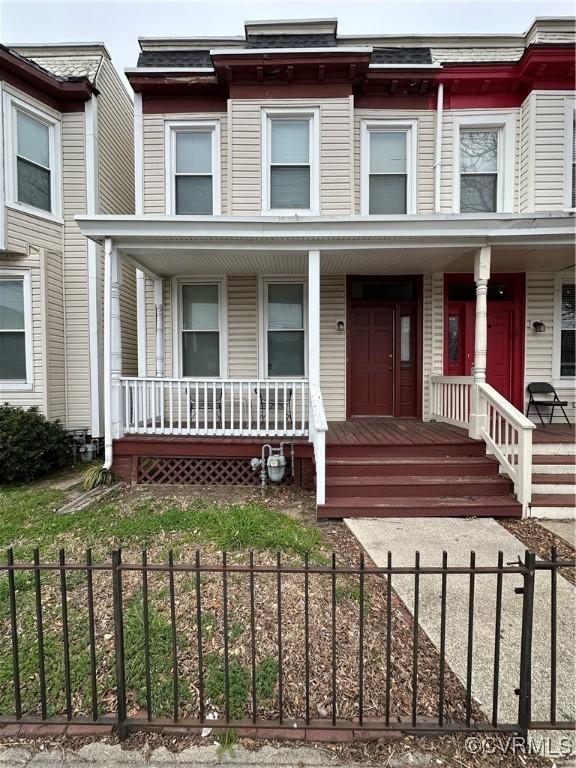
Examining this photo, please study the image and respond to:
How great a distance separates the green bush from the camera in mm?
5688

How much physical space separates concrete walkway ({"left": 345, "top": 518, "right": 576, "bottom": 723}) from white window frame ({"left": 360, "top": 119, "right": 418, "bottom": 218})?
5560 millimetres

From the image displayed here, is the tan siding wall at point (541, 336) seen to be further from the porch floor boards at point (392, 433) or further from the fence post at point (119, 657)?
the fence post at point (119, 657)

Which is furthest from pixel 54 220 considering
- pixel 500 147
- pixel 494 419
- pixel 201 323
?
pixel 500 147

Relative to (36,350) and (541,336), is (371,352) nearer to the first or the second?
(541,336)

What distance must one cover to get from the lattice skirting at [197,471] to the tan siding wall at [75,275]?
2.43 m

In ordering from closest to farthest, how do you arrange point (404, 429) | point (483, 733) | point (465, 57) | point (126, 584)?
point (483, 733)
point (126, 584)
point (404, 429)
point (465, 57)

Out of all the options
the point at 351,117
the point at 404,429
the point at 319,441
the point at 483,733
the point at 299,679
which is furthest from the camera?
the point at 351,117

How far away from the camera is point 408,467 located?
4926 mm

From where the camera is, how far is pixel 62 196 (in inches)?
283

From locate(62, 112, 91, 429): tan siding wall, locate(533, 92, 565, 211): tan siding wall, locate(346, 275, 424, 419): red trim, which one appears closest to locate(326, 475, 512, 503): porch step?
locate(346, 275, 424, 419): red trim

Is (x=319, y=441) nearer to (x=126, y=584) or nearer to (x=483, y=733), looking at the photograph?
(x=126, y=584)

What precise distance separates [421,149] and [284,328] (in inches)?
161

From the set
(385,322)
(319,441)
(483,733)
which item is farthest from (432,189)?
(483,733)

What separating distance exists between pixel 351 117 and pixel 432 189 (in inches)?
75.0
